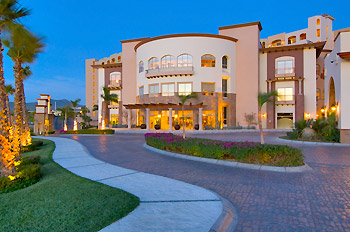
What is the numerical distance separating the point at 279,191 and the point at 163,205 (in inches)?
133

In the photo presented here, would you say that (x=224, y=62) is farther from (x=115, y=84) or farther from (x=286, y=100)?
(x=115, y=84)

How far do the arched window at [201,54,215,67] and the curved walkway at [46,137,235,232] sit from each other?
3544 cm

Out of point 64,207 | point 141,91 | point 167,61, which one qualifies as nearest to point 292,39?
point 167,61

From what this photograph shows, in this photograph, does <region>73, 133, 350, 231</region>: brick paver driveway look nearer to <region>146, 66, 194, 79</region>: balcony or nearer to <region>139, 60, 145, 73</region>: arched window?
<region>146, 66, 194, 79</region>: balcony

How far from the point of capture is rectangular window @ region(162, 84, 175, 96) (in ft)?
137

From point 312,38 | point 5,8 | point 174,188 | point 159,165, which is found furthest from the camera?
point 312,38

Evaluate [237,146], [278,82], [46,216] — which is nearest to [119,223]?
[46,216]

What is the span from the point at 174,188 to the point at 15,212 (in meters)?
3.51

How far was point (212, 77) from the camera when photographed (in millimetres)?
40594

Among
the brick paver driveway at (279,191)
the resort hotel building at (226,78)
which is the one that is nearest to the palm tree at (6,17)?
the brick paver driveway at (279,191)

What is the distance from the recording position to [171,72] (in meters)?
40.4

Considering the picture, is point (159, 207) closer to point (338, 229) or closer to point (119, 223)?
point (119, 223)

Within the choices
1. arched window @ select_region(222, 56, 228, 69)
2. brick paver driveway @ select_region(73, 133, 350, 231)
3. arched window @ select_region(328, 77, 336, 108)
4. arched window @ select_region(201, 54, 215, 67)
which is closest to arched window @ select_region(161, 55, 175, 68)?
arched window @ select_region(201, 54, 215, 67)

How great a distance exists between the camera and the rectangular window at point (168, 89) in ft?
137
